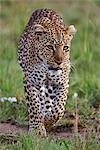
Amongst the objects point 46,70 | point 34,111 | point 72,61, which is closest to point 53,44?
point 46,70

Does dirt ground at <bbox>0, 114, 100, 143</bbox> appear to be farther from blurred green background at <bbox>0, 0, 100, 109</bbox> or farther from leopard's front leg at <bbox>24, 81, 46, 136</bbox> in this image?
blurred green background at <bbox>0, 0, 100, 109</bbox>

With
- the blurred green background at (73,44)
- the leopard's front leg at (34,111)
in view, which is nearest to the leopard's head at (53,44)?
the leopard's front leg at (34,111)

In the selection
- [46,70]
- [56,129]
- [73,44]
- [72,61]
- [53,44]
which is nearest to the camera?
[53,44]

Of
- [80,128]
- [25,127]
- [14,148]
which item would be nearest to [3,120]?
[25,127]

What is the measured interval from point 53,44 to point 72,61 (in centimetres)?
330

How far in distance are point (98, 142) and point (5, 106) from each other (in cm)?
202

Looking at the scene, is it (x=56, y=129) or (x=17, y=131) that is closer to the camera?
(x=17, y=131)

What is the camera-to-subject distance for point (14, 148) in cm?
678

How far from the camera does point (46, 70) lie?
25.0 feet

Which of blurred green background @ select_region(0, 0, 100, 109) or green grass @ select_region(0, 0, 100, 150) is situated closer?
green grass @ select_region(0, 0, 100, 150)

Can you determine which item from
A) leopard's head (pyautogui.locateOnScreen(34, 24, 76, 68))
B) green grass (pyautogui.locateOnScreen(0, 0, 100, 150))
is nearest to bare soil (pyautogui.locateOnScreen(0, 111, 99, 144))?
green grass (pyautogui.locateOnScreen(0, 0, 100, 150))

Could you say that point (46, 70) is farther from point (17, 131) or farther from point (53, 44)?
point (17, 131)

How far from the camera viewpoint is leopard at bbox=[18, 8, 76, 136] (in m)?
7.53

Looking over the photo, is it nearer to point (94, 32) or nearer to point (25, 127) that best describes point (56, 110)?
point (25, 127)
